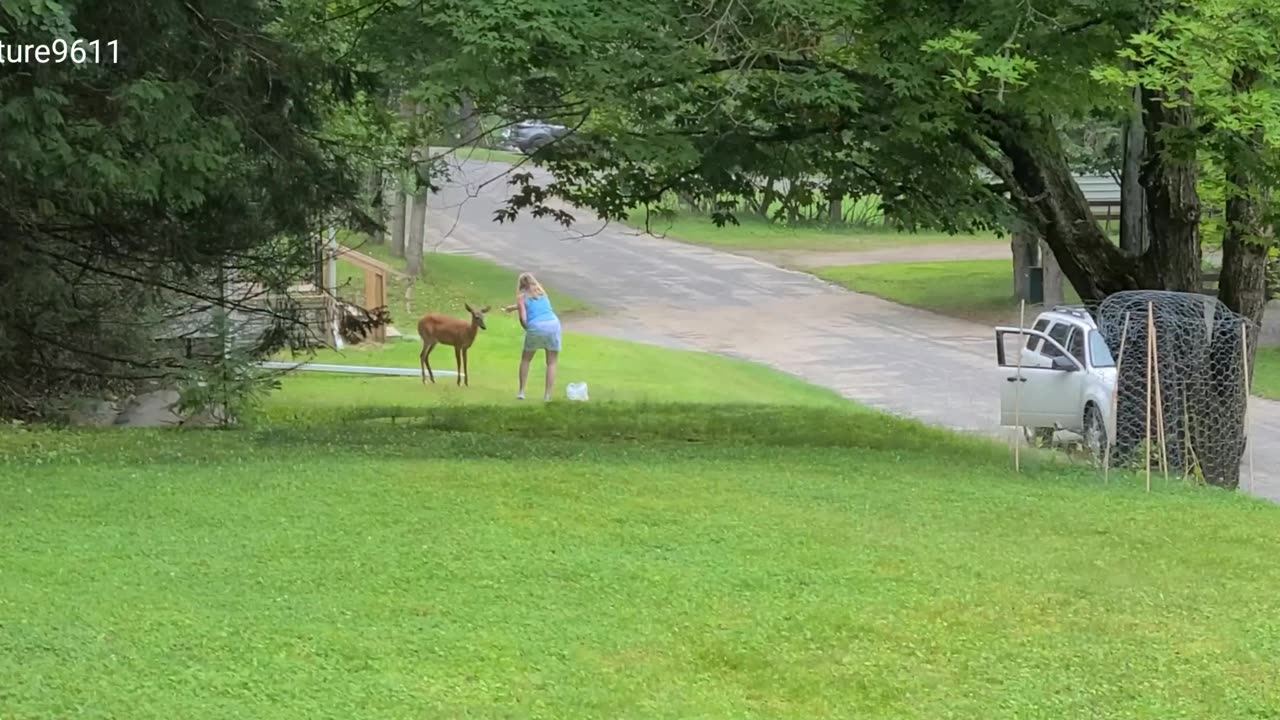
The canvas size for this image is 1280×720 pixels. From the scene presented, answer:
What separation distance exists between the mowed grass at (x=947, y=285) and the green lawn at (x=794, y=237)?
568 cm

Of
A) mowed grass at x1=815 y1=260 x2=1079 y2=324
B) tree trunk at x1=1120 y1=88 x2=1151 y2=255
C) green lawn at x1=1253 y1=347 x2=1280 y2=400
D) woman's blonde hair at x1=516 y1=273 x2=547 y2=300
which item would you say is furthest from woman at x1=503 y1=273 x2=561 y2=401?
mowed grass at x1=815 y1=260 x2=1079 y2=324

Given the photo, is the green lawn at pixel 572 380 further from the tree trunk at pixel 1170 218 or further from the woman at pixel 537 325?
the tree trunk at pixel 1170 218

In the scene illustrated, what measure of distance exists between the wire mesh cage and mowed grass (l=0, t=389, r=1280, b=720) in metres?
1.94

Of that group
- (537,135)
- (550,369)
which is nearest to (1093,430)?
(537,135)

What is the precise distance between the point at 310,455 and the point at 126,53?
3264 millimetres

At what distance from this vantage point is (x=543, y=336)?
17.2 meters

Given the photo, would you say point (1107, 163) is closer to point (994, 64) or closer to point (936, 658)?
point (994, 64)

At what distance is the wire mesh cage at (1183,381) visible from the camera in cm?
1028

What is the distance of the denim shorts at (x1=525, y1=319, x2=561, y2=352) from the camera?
1705 centimetres

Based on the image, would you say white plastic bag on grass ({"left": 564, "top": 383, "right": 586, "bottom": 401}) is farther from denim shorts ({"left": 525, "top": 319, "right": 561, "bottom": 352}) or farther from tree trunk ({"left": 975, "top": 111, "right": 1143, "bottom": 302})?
tree trunk ({"left": 975, "top": 111, "right": 1143, "bottom": 302})

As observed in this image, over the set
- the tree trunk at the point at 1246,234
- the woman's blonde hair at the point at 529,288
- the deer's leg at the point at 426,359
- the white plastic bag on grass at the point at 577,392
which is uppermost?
the tree trunk at the point at 1246,234

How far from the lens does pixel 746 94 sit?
10859 mm

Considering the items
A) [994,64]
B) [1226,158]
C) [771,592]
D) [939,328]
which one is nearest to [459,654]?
[771,592]

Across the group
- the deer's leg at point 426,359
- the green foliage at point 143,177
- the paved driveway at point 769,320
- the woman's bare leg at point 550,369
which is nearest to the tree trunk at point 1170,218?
the paved driveway at point 769,320
